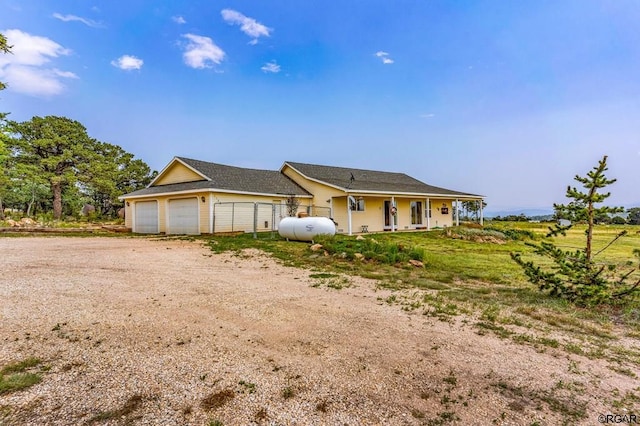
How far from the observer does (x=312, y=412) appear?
2.44 meters

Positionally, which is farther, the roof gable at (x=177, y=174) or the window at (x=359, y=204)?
the window at (x=359, y=204)

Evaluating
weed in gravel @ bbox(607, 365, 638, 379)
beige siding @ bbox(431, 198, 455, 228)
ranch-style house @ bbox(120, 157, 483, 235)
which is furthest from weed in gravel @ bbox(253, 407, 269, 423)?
beige siding @ bbox(431, 198, 455, 228)

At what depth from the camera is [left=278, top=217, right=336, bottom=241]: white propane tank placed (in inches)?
508

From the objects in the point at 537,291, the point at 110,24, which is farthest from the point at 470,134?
the point at 110,24

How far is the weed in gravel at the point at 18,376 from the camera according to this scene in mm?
2732

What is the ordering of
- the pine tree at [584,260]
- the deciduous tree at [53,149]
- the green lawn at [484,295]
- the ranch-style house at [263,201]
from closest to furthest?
the green lawn at [484,295], the pine tree at [584,260], the ranch-style house at [263,201], the deciduous tree at [53,149]

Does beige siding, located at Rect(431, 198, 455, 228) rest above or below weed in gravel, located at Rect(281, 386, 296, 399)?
above

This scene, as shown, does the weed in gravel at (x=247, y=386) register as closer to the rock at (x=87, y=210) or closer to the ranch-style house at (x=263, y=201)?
the ranch-style house at (x=263, y=201)

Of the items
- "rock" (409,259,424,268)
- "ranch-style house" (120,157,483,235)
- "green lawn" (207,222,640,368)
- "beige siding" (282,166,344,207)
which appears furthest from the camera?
"beige siding" (282,166,344,207)

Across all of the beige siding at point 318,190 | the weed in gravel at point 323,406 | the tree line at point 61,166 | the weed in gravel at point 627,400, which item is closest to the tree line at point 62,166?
the tree line at point 61,166

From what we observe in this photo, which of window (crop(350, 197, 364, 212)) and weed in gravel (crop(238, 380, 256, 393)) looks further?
window (crop(350, 197, 364, 212))

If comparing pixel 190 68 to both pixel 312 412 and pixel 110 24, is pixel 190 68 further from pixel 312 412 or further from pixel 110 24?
pixel 312 412

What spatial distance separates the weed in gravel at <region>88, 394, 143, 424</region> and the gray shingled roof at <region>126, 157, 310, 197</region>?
14568mm

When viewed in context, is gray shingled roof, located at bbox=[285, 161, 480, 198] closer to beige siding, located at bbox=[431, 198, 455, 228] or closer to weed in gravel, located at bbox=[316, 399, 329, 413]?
beige siding, located at bbox=[431, 198, 455, 228]
